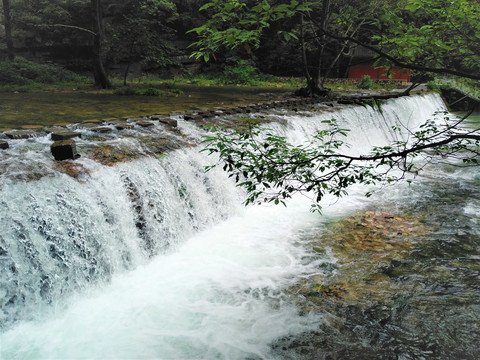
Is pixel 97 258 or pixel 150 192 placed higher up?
pixel 150 192

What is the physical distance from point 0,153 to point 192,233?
2.74 m

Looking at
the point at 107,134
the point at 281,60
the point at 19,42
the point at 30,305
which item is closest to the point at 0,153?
the point at 107,134

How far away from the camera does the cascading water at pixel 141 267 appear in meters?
3.25

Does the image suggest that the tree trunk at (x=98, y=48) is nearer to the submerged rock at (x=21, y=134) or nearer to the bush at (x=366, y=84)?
the submerged rock at (x=21, y=134)

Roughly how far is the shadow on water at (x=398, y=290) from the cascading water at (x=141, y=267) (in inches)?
9.0

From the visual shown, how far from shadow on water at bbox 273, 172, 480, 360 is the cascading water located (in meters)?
0.23

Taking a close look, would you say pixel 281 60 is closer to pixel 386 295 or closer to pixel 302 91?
pixel 302 91

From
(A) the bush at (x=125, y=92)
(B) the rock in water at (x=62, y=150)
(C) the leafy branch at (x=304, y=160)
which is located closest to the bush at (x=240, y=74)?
(A) the bush at (x=125, y=92)

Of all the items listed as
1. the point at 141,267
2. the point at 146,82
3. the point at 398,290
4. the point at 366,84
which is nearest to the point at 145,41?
the point at 146,82

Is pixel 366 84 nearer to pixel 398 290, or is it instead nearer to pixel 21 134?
pixel 398 290

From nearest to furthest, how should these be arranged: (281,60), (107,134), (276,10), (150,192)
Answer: (276,10) → (150,192) → (107,134) → (281,60)

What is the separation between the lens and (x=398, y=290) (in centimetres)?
398

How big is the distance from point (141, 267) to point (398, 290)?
3.09 m

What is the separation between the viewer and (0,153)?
4.49 meters
